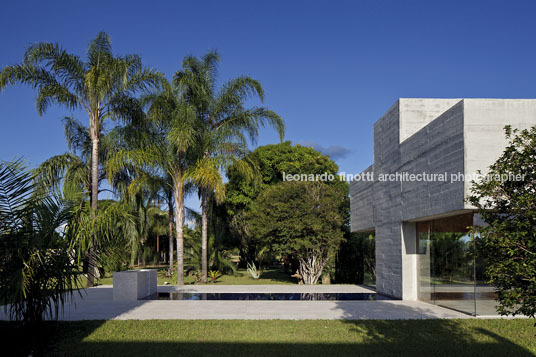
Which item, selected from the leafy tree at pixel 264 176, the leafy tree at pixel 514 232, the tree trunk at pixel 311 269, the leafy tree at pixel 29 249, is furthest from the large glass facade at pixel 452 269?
the leafy tree at pixel 264 176

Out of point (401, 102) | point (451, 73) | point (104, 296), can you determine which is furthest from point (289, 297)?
point (451, 73)

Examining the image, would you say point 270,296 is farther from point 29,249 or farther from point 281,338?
point 29,249

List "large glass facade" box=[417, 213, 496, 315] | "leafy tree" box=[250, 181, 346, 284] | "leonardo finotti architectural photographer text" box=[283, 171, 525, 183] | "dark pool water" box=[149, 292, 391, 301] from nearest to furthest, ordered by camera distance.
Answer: "leonardo finotti architectural photographer text" box=[283, 171, 525, 183]
"large glass facade" box=[417, 213, 496, 315]
"dark pool water" box=[149, 292, 391, 301]
"leafy tree" box=[250, 181, 346, 284]

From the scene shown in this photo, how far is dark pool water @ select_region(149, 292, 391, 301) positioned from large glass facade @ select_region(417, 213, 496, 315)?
1.92 metres

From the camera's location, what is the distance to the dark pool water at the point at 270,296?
1357 centimetres

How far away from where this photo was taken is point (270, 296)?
555 inches

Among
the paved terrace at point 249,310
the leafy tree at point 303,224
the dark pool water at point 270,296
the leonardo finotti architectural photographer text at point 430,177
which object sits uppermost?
the leonardo finotti architectural photographer text at point 430,177

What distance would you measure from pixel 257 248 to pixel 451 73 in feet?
45.1

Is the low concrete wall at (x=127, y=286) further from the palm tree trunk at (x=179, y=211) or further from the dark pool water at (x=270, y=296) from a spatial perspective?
the palm tree trunk at (x=179, y=211)

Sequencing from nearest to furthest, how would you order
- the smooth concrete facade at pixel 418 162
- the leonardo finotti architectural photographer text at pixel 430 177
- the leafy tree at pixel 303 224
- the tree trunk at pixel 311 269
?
the leonardo finotti architectural photographer text at pixel 430 177 → the smooth concrete facade at pixel 418 162 → the leafy tree at pixel 303 224 → the tree trunk at pixel 311 269

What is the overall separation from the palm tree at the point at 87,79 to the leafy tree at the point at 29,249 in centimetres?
792

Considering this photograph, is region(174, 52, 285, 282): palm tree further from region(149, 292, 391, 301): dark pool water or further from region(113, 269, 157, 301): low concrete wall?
region(113, 269, 157, 301): low concrete wall

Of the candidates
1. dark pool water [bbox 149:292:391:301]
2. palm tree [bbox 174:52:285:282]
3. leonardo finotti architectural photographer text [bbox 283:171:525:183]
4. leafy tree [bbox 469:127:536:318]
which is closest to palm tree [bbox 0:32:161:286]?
palm tree [bbox 174:52:285:282]

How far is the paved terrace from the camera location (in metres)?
9.88
